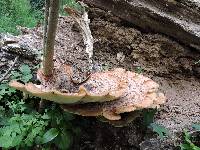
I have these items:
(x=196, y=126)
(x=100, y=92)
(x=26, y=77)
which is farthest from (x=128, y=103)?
(x=26, y=77)

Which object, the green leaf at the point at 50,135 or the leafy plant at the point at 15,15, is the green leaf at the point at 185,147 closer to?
the green leaf at the point at 50,135

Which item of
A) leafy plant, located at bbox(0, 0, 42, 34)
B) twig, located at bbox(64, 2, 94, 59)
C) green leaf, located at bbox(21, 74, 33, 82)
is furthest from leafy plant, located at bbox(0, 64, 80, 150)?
leafy plant, located at bbox(0, 0, 42, 34)

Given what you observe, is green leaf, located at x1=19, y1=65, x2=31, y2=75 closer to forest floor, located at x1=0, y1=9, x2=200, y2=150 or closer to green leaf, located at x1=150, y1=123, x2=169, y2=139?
forest floor, located at x1=0, y1=9, x2=200, y2=150

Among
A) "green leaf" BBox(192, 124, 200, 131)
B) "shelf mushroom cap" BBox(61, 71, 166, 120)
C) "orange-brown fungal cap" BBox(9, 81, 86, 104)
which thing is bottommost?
"green leaf" BBox(192, 124, 200, 131)

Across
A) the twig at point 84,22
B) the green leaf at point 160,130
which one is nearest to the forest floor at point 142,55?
the twig at point 84,22

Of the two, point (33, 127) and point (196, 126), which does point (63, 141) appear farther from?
point (196, 126)

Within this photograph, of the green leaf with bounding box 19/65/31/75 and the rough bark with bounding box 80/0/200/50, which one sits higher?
the rough bark with bounding box 80/0/200/50
